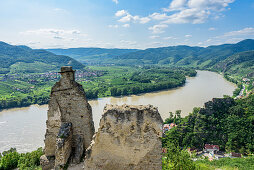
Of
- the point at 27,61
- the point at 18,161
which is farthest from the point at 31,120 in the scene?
the point at 27,61

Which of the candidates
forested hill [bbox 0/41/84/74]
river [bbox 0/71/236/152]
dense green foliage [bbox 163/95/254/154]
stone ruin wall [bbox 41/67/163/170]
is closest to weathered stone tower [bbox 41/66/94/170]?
stone ruin wall [bbox 41/67/163/170]

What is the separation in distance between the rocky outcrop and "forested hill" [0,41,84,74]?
132074mm

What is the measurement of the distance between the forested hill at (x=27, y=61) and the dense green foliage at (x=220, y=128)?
124m

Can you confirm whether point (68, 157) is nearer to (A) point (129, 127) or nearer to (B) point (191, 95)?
(A) point (129, 127)

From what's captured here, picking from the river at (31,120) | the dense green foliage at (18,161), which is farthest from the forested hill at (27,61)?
the dense green foliage at (18,161)

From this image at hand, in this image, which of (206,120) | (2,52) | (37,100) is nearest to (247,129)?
(206,120)

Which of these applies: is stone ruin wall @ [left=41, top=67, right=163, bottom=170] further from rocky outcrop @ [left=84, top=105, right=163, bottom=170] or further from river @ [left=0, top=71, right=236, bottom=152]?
river @ [left=0, top=71, right=236, bottom=152]

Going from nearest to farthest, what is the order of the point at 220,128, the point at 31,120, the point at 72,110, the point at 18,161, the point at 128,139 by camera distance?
the point at 128,139
the point at 72,110
the point at 18,161
the point at 220,128
the point at 31,120

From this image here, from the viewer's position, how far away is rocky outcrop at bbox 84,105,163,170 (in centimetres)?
622

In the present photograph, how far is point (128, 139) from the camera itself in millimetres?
6355

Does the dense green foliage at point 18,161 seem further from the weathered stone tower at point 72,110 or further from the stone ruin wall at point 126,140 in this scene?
the stone ruin wall at point 126,140

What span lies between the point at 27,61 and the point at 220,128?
537 ft

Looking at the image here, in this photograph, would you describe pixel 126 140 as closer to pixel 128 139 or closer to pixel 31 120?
pixel 128 139

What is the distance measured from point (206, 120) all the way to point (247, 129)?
6018mm
